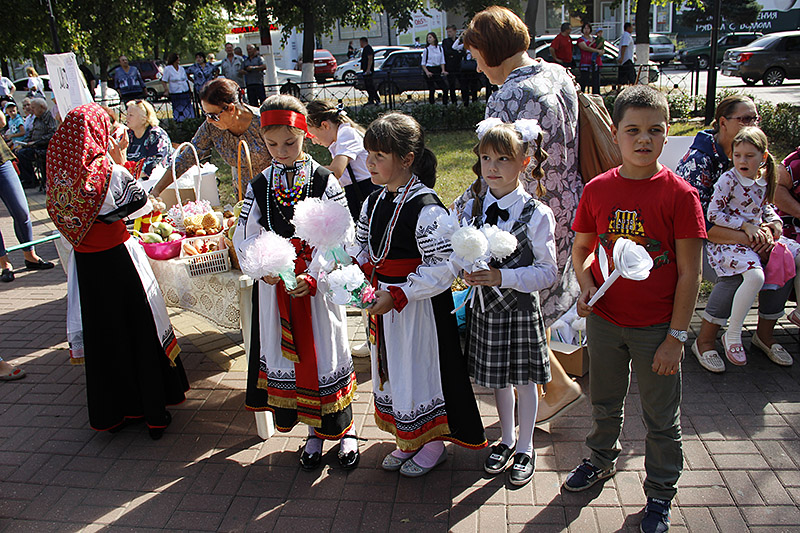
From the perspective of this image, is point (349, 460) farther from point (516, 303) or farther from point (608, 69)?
point (608, 69)

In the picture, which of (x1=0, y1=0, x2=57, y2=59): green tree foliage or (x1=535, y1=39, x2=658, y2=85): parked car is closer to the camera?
(x1=0, y1=0, x2=57, y2=59): green tree foliage

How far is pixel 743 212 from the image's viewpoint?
4.03 metres

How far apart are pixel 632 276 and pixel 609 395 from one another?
85cm

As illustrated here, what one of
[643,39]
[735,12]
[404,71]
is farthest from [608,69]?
[735,12]

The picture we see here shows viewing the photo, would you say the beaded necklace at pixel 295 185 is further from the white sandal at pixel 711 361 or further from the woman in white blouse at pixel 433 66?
the woman in white blouse at pixel 433 66

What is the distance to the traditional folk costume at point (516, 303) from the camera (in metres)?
2.83

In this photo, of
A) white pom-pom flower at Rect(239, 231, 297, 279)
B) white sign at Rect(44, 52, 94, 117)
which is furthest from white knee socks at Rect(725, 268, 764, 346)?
white sign at Rect(44, 52, 94, 117)

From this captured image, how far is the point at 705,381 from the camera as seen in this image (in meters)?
4.01

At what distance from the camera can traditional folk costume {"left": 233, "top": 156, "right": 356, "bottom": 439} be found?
320 centimetres

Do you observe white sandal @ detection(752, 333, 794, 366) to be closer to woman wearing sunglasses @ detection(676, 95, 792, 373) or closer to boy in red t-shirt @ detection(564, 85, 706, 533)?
woman wearing sunglasses @ detection(676, 95, 792, 373)

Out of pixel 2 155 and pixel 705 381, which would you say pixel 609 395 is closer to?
pixel 705 381

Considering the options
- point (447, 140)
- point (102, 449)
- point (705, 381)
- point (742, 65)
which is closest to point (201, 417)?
point (102, 449)

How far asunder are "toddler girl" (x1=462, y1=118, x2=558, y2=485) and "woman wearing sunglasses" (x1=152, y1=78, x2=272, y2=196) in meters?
2.11

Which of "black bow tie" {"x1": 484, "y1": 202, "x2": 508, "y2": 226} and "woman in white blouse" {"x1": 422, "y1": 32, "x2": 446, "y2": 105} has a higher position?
"woman in white blouse" {"x1": 422, "y1": 32, "x2": 446, "y2": 105}
